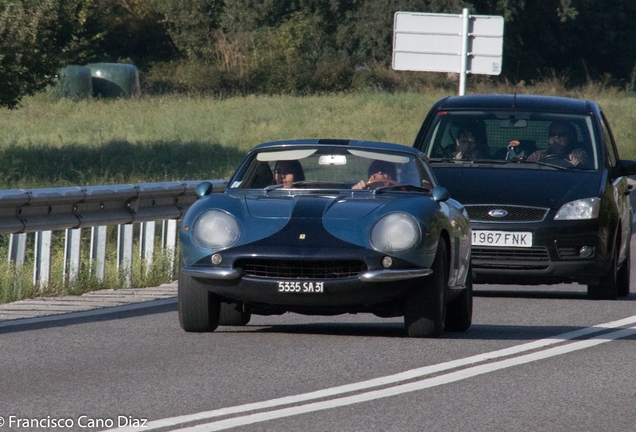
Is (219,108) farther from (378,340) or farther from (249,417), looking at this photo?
(249,417)

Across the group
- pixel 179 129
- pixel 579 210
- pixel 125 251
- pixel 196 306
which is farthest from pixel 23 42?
pixel 196 306

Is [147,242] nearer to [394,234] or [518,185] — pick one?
[518,185]

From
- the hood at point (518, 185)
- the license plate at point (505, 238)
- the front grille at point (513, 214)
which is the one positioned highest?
the hood at point (518, 185)

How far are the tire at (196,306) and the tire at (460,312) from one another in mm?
1631

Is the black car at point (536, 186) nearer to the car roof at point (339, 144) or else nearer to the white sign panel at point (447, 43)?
the car roof at point (339, 144)

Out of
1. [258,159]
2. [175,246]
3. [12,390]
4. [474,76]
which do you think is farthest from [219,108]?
[12,390]

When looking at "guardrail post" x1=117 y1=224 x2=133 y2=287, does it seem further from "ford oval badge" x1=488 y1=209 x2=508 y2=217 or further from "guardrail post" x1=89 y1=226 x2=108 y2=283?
"ford oval badge" x1=488 y1=209 x2=508 y2=217

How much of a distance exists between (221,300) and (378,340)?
1.03 meters

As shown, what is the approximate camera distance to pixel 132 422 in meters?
5.75

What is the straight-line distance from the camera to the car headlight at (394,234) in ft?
26.8

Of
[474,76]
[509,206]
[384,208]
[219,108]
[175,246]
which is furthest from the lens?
[474,76]

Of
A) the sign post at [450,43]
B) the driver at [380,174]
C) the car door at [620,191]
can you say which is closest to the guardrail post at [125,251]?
the driver at [380,174]

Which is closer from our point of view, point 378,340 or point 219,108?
point 378,340

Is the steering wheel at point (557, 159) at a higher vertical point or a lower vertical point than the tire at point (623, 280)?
higher
